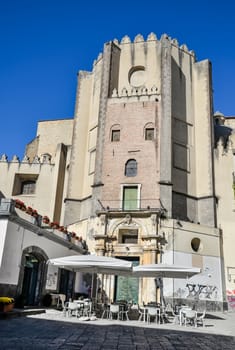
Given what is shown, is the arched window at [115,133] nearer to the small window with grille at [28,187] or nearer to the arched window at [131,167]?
the arched window at [131,167]

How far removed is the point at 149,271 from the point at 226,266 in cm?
1282

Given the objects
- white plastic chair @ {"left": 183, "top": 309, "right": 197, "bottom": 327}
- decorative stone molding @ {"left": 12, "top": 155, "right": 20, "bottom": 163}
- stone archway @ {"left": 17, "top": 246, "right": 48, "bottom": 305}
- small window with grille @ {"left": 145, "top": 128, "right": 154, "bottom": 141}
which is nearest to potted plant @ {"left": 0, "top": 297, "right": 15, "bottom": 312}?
stone archway @ {"left": 17, "top": 246, "right": 48, "bottom": 305}

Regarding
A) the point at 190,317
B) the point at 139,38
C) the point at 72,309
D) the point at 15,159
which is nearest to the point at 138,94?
the point at 139,38

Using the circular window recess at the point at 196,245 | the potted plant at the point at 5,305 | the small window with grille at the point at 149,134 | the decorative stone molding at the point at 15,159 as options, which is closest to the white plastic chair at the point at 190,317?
the potted plant at the point at 5,305

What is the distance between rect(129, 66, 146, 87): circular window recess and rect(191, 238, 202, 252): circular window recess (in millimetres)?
15047

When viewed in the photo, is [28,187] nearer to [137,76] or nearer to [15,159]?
[15,159]

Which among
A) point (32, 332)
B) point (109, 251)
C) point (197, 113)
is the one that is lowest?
point (32, 332)

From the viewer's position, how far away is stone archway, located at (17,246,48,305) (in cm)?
1673

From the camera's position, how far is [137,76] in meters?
32.0

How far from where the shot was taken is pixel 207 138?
2947 cm

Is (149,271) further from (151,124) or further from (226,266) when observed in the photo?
(151,124)

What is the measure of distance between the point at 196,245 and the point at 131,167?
7.90 m

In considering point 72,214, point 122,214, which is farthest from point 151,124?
point 72,214

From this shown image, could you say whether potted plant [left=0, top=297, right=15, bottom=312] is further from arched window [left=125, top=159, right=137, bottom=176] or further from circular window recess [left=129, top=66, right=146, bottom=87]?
circular window recess [left=129, top=66, right=146, bottom=87]
